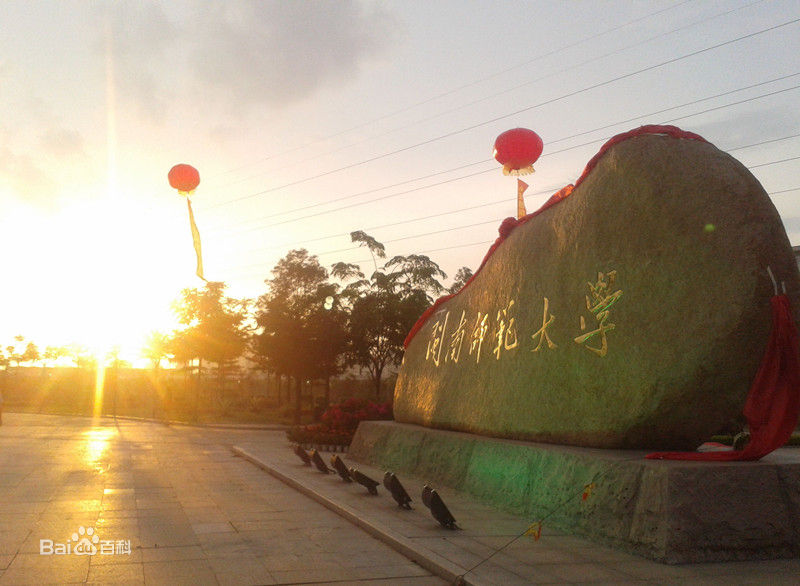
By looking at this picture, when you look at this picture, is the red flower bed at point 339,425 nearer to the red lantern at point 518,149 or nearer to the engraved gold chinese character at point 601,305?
the red lantern at point 518,149

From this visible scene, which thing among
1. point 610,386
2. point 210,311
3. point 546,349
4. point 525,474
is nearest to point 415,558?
point 525,474

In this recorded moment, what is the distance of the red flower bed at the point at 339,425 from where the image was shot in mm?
17391

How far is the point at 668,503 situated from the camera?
19.3 ft

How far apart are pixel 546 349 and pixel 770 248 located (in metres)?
2.76

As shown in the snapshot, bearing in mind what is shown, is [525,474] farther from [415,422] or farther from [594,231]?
[415,422]

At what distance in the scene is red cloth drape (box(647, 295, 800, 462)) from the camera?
635 cm

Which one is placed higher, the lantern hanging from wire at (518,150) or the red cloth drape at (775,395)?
the lantern hanging from wire at (518,150)

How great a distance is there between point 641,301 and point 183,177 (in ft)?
26.9

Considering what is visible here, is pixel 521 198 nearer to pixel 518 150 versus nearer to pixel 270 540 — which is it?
pixel 518 150

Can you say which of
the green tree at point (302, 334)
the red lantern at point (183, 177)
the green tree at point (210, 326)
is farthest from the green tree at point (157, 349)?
the red lantern at point (183, 177)

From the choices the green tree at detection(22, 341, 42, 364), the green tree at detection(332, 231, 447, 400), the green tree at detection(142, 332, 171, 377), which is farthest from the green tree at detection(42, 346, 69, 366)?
the green tree at detection(332, 231, 447, 400)

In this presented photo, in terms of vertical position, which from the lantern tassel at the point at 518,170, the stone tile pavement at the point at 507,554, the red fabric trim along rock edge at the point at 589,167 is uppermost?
the lantern tassel at the point at 518,170

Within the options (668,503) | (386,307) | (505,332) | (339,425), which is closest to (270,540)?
(668,503)

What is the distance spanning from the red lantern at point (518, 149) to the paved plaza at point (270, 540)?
4606 millimetres
